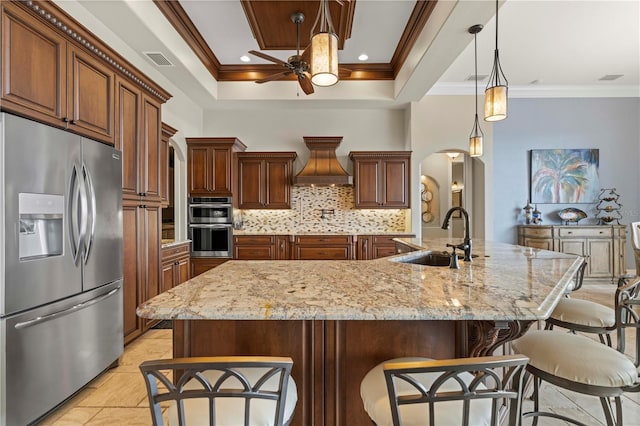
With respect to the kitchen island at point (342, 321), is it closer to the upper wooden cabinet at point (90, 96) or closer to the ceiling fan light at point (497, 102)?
the ceiling fan light at point (497, 102)

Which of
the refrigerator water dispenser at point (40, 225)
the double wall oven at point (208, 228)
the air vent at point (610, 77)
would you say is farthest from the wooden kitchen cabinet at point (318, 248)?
the air vent at point (610, 77)

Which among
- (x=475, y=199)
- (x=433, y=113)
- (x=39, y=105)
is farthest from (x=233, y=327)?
(x=475, y=199)

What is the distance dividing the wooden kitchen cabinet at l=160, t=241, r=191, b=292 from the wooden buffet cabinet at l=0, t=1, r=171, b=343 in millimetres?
393

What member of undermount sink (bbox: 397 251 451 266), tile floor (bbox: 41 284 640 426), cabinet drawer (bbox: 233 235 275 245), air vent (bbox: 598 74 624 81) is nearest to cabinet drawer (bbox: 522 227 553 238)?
air vent (bbox: 598 74 624 81)

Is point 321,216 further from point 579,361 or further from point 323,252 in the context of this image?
point 579,361

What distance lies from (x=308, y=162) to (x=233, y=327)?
4473 millimetres

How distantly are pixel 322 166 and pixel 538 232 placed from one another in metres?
3.90

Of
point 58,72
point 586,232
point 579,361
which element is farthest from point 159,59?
point 586,232

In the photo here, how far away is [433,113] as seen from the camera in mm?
5676

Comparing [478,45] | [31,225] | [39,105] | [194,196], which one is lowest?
[31,225]

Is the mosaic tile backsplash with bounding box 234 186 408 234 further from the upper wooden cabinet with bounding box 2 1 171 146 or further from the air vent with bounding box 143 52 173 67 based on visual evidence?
the upper wooden cabinet with bounding box 2 1 171 146

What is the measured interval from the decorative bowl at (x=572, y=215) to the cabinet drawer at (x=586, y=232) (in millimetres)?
389

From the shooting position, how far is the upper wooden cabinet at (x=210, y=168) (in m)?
5.17

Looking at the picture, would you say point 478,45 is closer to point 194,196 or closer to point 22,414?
point 194,196
